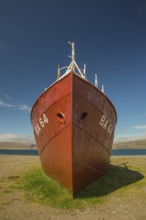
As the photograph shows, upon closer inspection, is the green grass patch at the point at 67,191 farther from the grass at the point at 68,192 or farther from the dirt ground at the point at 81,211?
the dirt ground at the point at 81,211

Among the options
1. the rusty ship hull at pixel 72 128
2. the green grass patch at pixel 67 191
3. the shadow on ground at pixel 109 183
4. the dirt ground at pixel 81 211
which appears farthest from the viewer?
the shadow on ground at pixel 109 183

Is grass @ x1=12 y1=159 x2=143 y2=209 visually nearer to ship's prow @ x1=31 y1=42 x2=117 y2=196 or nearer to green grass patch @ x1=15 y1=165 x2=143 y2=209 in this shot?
green grass patch @ x1=15 y1=165 x2=143 y2=209

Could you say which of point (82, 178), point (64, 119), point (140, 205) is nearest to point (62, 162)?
point (82, 178)

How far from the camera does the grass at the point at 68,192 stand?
31.6 feet

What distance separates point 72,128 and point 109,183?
4.33m

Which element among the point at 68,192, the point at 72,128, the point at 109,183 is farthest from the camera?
the point at 109,183

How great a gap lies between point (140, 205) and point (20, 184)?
6.51 m

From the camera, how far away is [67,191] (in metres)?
10.4

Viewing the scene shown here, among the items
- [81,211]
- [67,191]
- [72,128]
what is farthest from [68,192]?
[72,128]

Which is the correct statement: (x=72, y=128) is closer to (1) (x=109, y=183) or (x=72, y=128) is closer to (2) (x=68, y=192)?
(2) (x=68, y=192)

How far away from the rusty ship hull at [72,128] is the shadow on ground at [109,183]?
12.3 inches

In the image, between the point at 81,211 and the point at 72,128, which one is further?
the point at 72,128

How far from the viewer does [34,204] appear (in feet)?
31.0

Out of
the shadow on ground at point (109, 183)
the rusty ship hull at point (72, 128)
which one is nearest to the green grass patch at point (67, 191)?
the shadow on ground at point (109, 183)
